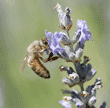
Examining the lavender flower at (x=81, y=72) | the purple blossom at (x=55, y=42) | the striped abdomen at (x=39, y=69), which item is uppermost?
the purple blossom at (x=55, y=42)

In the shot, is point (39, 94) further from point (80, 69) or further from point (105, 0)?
point (105, 0)

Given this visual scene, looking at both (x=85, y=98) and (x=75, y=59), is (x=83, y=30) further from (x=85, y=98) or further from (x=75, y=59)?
(x=85, y=98)

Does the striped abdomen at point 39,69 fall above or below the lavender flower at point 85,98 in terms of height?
above

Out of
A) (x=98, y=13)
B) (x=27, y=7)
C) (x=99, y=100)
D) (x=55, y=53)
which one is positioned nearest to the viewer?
(x=55, y=53)

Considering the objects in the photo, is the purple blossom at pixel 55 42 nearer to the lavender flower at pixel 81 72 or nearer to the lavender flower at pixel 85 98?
the lavender flower at pixel 81 72

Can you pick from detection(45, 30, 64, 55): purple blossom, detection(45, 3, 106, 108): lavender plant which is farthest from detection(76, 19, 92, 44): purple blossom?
detection(45, 30, 64, 55): purple blossom

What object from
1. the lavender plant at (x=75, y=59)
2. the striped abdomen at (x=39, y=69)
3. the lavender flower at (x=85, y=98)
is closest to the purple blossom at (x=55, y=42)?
the lavender plant at (x=75, y=59)

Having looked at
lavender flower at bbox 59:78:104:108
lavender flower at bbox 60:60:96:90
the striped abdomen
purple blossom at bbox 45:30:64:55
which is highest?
purple blossom at bbox 45:30:64:55

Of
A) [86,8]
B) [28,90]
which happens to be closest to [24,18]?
[86,8]

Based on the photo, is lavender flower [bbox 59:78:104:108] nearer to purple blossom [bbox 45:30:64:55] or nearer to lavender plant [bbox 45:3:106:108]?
lavender plant [bbox 45:3:106:108]

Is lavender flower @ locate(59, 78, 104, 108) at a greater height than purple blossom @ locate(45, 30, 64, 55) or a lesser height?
lesser

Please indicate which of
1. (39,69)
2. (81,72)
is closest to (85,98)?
(81,72)
